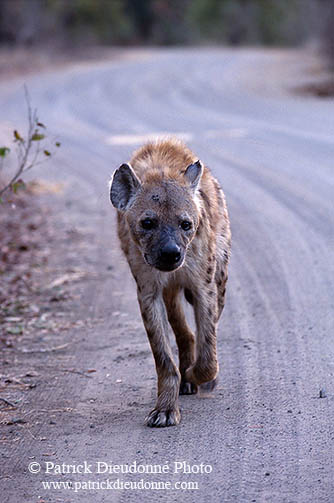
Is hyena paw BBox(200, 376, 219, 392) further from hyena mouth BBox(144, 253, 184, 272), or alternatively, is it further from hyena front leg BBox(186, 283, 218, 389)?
hyena mouth BBox(144, 253, 184, 272)

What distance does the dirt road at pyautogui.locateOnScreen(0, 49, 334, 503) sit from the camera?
357cm

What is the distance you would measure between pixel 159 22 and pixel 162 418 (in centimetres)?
3952

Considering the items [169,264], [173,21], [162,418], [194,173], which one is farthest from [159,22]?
[162,418]

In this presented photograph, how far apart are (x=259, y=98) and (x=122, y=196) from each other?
15.1 meters

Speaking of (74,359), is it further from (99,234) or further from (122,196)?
(99,234)

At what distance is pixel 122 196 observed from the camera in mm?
4371

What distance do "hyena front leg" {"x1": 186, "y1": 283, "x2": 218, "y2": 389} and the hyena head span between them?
386 millimetres

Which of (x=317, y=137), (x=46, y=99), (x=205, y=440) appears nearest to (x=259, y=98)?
(x=46, y=99)

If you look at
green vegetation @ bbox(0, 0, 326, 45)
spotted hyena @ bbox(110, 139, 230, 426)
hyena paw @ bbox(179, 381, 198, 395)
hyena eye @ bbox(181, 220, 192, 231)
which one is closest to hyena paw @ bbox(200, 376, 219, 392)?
spotted hyena @ bbox(110, 139, 230, 426)

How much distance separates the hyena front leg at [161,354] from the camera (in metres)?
4.25

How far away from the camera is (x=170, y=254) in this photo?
4.05 metres

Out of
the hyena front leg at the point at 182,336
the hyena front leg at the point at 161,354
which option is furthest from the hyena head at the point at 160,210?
the hyena front leg at the point at 182,336

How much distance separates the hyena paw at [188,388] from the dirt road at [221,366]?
81 mm

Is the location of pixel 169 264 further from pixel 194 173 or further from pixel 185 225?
pixel 194 173
